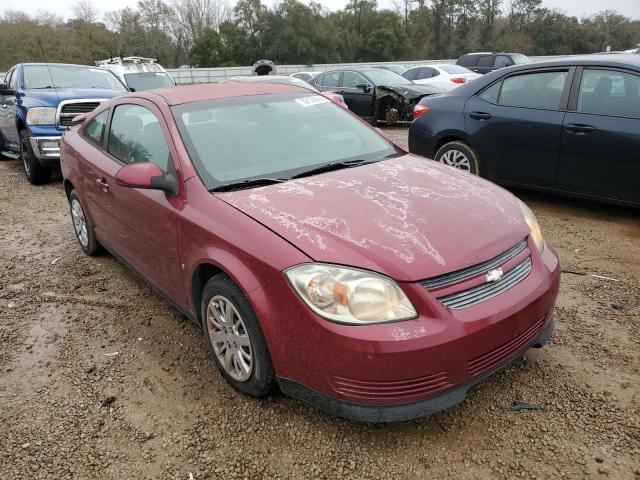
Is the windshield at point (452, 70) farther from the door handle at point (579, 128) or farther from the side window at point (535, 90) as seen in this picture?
the door handle at point (579, 128)

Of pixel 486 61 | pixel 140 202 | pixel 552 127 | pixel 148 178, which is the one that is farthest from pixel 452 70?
pixel 148 178

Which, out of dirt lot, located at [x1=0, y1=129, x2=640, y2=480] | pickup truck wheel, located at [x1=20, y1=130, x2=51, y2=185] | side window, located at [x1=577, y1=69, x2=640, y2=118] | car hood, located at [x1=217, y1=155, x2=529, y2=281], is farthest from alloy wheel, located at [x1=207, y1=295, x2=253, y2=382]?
pickup truck wheel, located at [x1=20, y1=130, x2=51, y2=185]

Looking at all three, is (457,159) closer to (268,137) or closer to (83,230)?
(268,137)

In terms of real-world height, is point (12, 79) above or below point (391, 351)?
above

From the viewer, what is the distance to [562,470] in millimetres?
2197

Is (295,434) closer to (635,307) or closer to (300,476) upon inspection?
(300,476)

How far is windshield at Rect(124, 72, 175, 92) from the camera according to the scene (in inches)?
494

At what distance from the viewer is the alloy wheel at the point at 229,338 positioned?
2.58m

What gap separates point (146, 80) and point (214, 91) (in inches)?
402

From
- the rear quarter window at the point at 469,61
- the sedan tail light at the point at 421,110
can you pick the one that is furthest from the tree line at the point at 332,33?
the sedan tail light at the point at 421,110

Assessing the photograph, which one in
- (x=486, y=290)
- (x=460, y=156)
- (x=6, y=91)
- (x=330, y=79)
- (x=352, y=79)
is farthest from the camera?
(x=330, y=79)

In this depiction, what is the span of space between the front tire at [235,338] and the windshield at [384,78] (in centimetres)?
1066

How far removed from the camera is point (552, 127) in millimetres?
5055

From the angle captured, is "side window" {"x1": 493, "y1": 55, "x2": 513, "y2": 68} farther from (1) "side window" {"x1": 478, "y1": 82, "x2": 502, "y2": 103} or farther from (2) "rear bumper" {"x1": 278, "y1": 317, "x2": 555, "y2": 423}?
(2) "rear bumper" {"x1": 278, "y1": 317, "x2": 555, "y2": 423}
